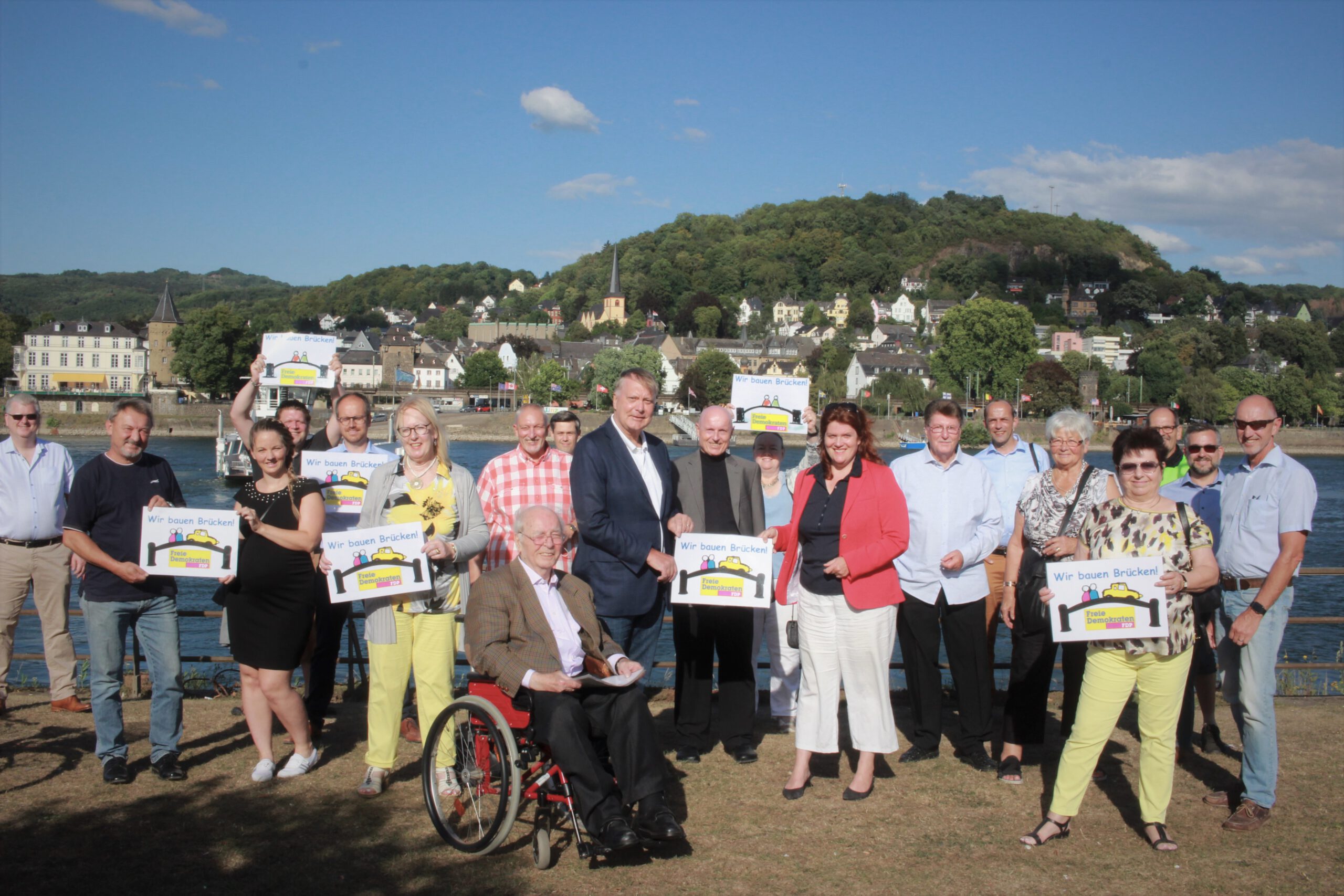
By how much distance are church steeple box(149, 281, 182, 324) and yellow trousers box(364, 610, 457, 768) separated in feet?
366

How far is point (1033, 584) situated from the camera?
542 cm

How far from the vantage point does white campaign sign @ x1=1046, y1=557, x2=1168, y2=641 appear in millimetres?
4352

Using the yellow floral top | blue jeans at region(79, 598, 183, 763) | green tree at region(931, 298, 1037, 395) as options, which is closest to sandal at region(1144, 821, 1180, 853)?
the yellow floral top

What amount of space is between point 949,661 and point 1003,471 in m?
1.42

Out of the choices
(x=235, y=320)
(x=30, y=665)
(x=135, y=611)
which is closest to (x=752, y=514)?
(x=135, y=611)

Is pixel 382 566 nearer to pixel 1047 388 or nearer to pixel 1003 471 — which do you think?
pixel 1003 471

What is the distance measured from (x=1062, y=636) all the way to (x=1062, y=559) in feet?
2.44

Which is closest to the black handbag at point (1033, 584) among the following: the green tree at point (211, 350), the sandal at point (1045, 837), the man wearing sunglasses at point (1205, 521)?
the man wearing sunglasses at point (1205, 521)

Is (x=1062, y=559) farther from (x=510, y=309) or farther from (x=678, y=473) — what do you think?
(x=510, y=309)

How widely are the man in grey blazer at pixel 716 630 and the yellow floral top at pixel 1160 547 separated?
212 centimetres

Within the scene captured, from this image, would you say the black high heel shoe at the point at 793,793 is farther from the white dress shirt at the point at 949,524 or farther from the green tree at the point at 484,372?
the green tree at the point at 484,372

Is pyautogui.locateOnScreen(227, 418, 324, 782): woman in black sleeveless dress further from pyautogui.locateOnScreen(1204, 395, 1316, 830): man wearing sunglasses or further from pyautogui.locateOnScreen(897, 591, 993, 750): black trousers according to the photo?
pyautogui.locateOnScreen(1204, 395, 1316, 830): man wearing sunglasses

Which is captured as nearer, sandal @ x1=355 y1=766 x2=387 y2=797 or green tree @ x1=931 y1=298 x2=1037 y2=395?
sandal @ x1=355 y1=766 x2=387 y2=797

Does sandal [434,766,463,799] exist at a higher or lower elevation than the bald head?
lower
